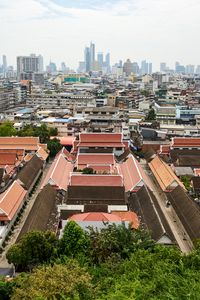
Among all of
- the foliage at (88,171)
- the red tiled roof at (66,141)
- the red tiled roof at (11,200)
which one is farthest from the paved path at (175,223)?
the red tiled roof at (66,141)

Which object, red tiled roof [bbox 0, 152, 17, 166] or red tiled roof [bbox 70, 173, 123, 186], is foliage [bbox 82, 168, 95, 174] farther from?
red tiled roof [bbox 0, 152, 17, 166]

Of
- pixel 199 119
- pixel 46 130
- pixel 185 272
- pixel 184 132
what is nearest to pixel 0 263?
pixel 185 272

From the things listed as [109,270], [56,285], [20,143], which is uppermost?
[56,285]

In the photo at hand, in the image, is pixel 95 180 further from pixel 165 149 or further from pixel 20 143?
pixel 20 143

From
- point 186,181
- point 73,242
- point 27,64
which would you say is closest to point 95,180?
point 186,181

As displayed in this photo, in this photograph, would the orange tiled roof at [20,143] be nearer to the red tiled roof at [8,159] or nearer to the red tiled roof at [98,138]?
the red tiled roof at [8,159]
